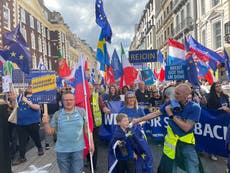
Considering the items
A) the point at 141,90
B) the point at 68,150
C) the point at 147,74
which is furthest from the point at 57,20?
the point at 68,150

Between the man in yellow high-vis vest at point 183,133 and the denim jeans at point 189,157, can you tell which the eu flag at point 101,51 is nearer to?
the man in yellow high-vis vest at point 183,133

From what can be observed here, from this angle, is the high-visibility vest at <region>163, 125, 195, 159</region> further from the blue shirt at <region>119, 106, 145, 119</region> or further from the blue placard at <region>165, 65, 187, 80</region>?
the blue placard at <region>165, 65, 187, 80</region>

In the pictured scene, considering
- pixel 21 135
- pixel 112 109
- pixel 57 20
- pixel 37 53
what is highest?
pixel 57 20

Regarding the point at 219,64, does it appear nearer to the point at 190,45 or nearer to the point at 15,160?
the point at 190,45

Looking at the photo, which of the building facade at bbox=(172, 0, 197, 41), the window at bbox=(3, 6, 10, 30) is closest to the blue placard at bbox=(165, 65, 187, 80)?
the building facade at bbox=(172, 0, 197, 41)

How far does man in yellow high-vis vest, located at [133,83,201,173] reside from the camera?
12.3ft

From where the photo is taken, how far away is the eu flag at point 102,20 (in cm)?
852

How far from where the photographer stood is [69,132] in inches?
150

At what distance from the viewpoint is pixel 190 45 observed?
30.0ft

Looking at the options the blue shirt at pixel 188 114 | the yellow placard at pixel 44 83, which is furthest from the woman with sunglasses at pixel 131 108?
the yellow placard at pixel 44 83

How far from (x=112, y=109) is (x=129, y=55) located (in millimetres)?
3760

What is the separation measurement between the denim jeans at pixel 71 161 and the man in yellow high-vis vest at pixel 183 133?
120cm

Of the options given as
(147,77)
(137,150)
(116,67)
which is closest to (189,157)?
(137,150)

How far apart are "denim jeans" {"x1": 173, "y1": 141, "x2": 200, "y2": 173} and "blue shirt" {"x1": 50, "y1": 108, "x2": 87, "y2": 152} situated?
136 centimetres
